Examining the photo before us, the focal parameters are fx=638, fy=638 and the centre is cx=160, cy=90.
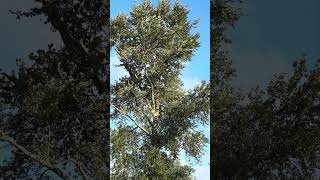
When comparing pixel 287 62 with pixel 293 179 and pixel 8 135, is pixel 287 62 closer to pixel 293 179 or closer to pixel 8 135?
pixel 293 179

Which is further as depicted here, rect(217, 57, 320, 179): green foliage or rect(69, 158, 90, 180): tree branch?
rect(217, 57, 320, 179): green foliage

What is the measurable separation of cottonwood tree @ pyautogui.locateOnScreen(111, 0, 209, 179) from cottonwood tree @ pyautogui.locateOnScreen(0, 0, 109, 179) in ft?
0.67

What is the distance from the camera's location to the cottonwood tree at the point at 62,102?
6898 millimetres

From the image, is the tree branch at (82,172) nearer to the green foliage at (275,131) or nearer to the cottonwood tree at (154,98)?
the cottonwood tree at (154,98)

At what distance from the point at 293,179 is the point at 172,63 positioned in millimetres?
1977

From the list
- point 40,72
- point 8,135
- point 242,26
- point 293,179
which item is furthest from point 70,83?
point 293,179

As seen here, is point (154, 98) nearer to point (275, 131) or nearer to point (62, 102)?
point (62, 102)

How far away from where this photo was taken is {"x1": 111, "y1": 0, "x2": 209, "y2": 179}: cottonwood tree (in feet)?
22.5

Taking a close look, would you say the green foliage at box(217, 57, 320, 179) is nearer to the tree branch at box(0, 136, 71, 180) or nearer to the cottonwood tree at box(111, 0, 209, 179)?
the cottonwood tree at box(111, 0, 209, 179)

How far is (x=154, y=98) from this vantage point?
706 centimetres

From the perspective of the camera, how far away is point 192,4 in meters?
7.31

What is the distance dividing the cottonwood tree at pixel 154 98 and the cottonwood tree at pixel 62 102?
0.67 ft

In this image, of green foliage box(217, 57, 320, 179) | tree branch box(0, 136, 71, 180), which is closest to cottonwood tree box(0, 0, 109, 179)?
tree branch box(0, 136, 71, 180)

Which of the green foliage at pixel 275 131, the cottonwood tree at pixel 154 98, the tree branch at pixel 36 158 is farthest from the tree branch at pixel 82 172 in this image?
the green foliage at pixel 275 131
